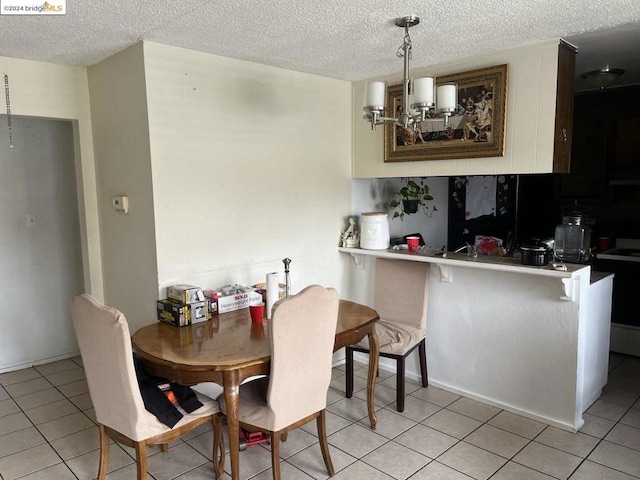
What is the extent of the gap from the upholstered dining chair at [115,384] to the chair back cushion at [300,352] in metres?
0.41

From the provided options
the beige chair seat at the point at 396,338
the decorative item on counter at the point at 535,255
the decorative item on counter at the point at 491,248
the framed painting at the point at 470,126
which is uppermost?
the framed painting at the point at 470,126

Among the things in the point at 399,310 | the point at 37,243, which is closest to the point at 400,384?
the point at 399,310

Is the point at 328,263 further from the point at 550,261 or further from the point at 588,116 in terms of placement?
the point at 588,116

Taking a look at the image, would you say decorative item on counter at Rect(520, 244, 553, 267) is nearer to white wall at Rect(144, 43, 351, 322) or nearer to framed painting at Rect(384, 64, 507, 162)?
framed painting at Rect(384, 64, 507, 162)

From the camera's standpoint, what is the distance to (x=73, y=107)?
312 centimetres

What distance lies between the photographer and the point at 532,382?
292cm

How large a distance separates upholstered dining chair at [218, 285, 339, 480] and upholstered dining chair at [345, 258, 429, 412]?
0.88m

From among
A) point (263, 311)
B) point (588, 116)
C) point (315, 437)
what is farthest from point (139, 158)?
point (588, 116)

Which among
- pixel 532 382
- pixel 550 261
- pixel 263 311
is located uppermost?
pixel 550 261

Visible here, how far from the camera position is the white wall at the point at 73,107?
2.91 meters

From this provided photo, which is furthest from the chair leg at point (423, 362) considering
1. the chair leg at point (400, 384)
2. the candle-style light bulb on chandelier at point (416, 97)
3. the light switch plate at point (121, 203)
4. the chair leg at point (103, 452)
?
the light switch plate at point (121, 203)

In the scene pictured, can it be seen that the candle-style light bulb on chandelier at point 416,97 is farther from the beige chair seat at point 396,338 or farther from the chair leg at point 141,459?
the chair leg at point 141,459

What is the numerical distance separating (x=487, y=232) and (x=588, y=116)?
4.47 feet

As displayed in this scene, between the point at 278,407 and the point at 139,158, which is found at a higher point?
the point at 139,158
